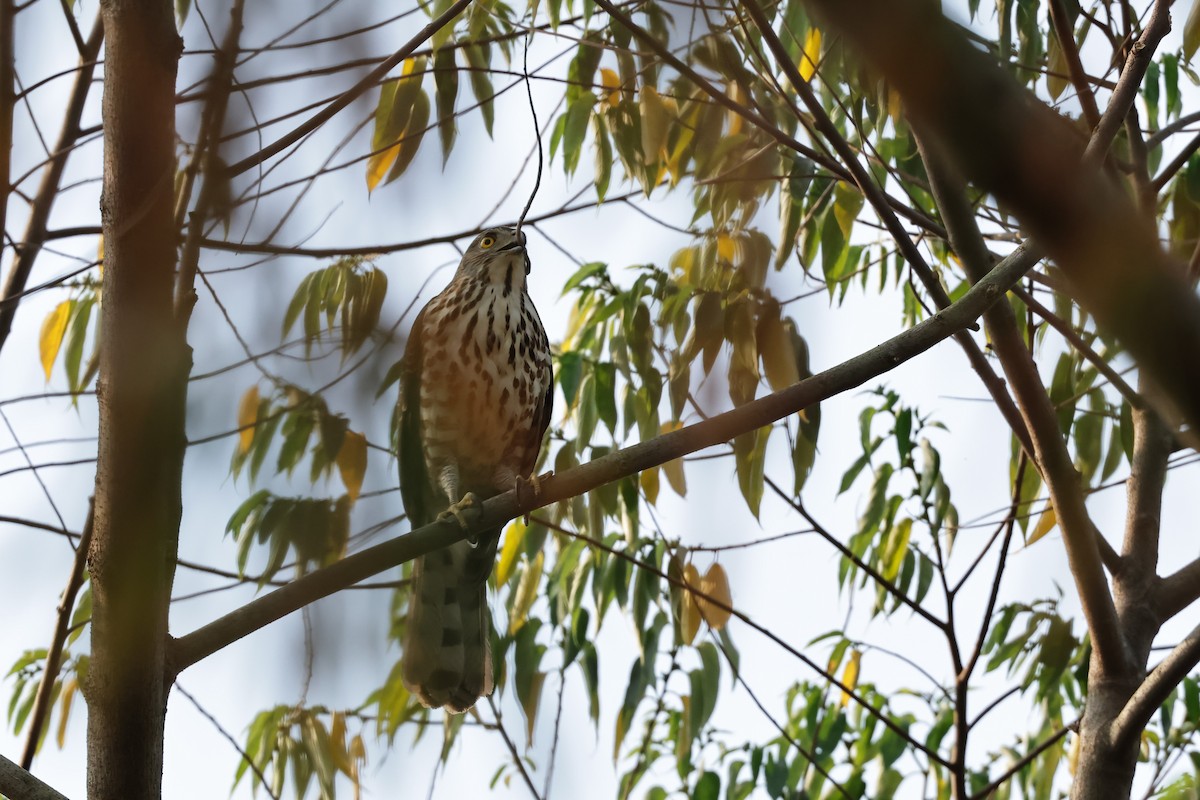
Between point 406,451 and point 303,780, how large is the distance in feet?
3.80

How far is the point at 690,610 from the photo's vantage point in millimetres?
4125

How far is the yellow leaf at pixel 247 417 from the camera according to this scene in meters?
1.03

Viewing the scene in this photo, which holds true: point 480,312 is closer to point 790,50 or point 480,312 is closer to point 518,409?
point 518,409

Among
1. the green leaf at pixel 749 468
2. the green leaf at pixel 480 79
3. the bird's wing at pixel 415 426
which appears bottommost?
the green leaf at pixel 749 468

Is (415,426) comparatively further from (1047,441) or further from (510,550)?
(1047,441)

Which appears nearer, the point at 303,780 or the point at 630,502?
the point at 303,780

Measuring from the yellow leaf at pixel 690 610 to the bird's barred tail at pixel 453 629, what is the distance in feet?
2.25

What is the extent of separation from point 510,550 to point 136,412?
3.46 meters

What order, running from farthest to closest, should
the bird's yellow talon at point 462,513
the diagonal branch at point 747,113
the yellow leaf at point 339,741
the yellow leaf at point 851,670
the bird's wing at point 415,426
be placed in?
the yellow leaf at point 851,670, the bird's wing at point 415,426, the bird's yellow talon at point 462,513, the diagonal branch at point 747,113, the yellow leaf at point 339,741

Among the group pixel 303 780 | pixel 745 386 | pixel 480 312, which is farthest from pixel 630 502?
pixel 303 780

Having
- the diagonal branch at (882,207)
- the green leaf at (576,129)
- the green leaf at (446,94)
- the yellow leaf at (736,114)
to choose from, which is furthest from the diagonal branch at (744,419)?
the green leaf at (576,129)

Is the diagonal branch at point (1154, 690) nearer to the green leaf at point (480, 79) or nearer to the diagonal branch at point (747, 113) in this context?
the diagonal branch at point (747, 113)

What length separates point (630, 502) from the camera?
4152 mm

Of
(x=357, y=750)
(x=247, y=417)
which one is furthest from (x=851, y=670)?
(x=247, y=417)
